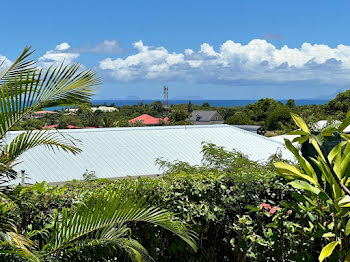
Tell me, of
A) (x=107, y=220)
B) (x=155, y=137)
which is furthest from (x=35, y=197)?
(x=155, y=137)

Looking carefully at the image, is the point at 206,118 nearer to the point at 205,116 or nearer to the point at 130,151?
the point at 205,116

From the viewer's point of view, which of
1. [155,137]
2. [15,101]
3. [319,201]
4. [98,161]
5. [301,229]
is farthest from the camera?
[155,137]

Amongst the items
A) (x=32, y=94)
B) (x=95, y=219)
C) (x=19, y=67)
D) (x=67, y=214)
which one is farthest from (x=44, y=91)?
(x=95, y=219)

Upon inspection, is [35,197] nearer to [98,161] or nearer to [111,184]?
[111,184]

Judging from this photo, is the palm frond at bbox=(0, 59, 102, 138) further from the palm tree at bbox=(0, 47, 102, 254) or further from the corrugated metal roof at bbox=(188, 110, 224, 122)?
the corrugated metal roof at bbox=(188, 110, 224, 122)

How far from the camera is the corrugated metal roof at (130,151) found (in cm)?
1141

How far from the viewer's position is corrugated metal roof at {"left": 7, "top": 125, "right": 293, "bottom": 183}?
37.4ft

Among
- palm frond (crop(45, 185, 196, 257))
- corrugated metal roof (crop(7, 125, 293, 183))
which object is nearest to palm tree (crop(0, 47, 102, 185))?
palm frond (crop(45, 185, 196, 257))

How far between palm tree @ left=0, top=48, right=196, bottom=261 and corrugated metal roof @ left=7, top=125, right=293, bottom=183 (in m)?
7.24

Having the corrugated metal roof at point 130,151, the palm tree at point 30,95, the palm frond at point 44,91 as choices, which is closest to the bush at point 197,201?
the palm tree at point 30,95

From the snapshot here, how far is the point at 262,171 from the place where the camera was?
392cm

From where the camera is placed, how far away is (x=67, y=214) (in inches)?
109

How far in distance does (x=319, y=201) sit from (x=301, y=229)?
1.14 ft

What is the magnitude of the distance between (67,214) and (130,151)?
33.6ft
